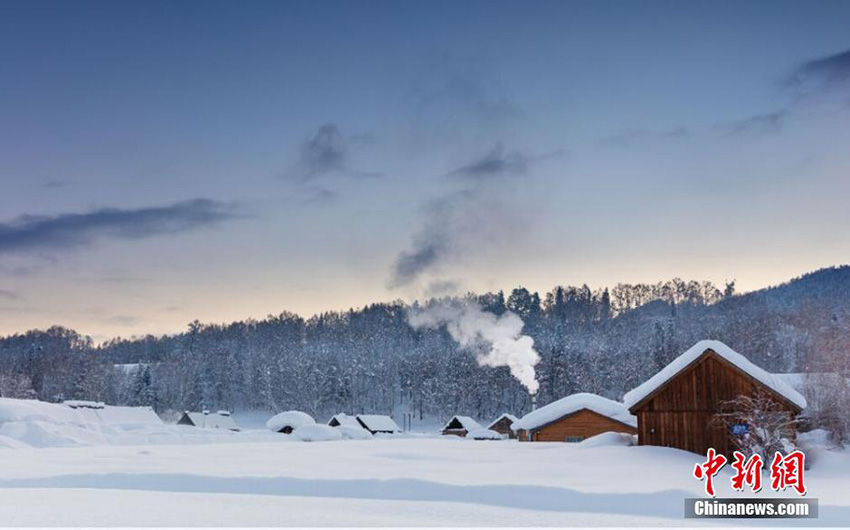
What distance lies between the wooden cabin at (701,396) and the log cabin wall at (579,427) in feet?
59.7

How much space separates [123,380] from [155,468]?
528 feet

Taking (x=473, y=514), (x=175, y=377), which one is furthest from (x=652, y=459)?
(x=175, y=377)

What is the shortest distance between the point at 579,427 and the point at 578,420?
0.53 meters

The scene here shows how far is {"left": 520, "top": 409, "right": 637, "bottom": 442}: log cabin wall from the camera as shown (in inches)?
2221

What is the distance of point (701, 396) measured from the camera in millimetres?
36750

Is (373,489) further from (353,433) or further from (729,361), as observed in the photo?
(353,433)

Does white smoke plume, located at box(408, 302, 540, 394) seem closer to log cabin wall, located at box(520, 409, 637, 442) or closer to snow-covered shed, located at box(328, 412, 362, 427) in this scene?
log cabin wall, located at box(520, 409, 637, 442)

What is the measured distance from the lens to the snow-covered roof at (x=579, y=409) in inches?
2217

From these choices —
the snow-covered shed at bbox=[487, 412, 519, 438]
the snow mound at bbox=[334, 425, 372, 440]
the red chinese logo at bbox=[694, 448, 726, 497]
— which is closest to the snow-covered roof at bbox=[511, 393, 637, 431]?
the red chinese logo at bbox=[694, 448, 726, 497]

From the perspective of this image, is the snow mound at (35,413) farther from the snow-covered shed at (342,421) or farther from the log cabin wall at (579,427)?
the log cabin wall at (579,427)

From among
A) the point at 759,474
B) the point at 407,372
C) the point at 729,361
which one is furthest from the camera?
the point at 407,372

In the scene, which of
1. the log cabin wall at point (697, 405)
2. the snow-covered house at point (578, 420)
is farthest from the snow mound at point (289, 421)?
the log cabin wall at point (697, 405)

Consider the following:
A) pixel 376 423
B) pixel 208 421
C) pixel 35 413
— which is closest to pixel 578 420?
pixel 376 423

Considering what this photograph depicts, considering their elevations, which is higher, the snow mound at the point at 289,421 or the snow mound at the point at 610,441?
the snow mound at the point at 610,441
